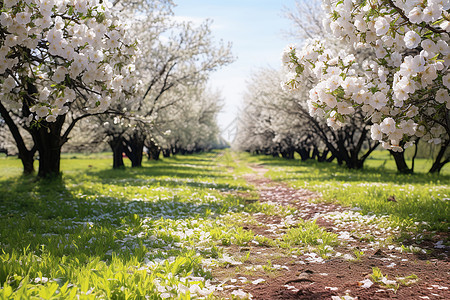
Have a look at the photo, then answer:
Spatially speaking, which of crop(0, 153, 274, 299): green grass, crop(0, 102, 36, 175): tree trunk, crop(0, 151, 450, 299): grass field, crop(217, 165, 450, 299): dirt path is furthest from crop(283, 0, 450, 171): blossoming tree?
crop(0, 102, 36, 175): tree trunk

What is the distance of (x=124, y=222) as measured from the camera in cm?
712

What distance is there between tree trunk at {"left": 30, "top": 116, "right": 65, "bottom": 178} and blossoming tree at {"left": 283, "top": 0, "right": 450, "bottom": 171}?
9.89 meters

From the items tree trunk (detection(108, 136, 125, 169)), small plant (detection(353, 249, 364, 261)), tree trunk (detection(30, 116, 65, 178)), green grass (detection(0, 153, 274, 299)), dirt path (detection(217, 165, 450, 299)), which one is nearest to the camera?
green grass (detection(0, 153, 274, 299))

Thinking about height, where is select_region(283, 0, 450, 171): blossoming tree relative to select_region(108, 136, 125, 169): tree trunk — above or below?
above

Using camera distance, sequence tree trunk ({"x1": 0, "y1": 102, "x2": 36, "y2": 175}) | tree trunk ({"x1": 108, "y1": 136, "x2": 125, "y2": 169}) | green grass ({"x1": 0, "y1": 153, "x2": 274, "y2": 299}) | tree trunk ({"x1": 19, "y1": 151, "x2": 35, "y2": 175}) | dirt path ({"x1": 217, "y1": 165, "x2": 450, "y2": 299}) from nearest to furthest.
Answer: green grass ({"x1": 0, "y1": 153, "x2": 274, "y2": 299}), dirt path ({"x1": 217, "y1": 165, "x2": 450, "y2": 299}), tree trunk ({"x1": 0, "y1": 102, "x2": 36, "y2": 175}), tree trunk ({"x1": 19, "y1": 151, "x2": 35, "y2": 175}), tree trunk ({"x1": 108, "y1": 136, "x2": 125, "y2": 169})

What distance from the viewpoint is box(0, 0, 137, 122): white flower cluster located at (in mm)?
5559

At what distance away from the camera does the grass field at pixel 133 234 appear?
3689 mm

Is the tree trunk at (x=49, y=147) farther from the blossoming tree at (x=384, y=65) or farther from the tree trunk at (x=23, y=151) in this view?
the blossoming tree at (x=384, y=65)

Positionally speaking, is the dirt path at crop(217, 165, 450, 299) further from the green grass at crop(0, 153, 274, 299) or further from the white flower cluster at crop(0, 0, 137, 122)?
the white flower cluster at crop(0, 0, 137, 122)

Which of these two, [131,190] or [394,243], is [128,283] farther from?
[131,190]

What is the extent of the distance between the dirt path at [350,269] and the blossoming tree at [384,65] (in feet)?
5.91

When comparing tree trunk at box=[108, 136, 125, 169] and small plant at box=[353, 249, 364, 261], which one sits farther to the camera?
→ tree trunk at box=[108, 136, 125, 169]

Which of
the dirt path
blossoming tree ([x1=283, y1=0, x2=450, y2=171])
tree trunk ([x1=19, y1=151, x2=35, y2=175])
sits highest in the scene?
blossoming tree ([x1=283, y1=0, x2=450, y2=171])

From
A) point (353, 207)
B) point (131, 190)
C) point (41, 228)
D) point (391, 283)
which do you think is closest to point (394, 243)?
point (391, 283)
